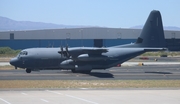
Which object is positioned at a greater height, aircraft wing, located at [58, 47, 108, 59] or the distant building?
the distant building

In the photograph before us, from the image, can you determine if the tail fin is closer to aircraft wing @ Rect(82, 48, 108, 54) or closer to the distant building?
aircraft wing @ Rect(82, 48, 108, 54)

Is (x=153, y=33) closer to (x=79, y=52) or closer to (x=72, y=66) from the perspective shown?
(x=79, y=52)

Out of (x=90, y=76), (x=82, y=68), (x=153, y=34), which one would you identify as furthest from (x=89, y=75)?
(x=153, y=34)

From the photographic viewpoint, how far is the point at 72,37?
107 meters

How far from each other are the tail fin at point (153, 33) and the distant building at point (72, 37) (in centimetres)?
5554

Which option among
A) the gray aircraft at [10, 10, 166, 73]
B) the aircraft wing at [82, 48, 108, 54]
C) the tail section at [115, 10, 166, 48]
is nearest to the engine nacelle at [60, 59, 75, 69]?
the gray aircraft at [10, 10, 166, 73]

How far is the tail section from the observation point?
4741 cm

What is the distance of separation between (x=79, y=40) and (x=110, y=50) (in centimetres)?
6161

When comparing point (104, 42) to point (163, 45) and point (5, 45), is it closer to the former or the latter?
point (5, 45)

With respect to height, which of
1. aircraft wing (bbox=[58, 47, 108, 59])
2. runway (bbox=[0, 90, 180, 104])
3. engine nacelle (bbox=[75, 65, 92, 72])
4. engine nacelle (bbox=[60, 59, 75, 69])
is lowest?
runway (bbox=[0, 90, 180, 104])

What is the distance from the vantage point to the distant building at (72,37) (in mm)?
104875

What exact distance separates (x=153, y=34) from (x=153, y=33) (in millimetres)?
129

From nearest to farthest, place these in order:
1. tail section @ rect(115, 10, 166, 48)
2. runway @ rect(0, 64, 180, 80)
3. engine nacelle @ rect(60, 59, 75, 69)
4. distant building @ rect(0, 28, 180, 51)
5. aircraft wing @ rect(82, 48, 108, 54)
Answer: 1. runway @ rect(0, 64, 180, 80)
2. aircraft wing @ rect(82, 48, 108, 54)
3. engine nacelle @ rect(60, 59, 75, 69)
4. tail section @ rect(115, 10, 166, 48)
5. distant building @ rect(0, 28, 180, 51)

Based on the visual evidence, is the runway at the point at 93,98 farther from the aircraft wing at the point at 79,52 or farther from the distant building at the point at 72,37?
the distant building at the point at 72,37
